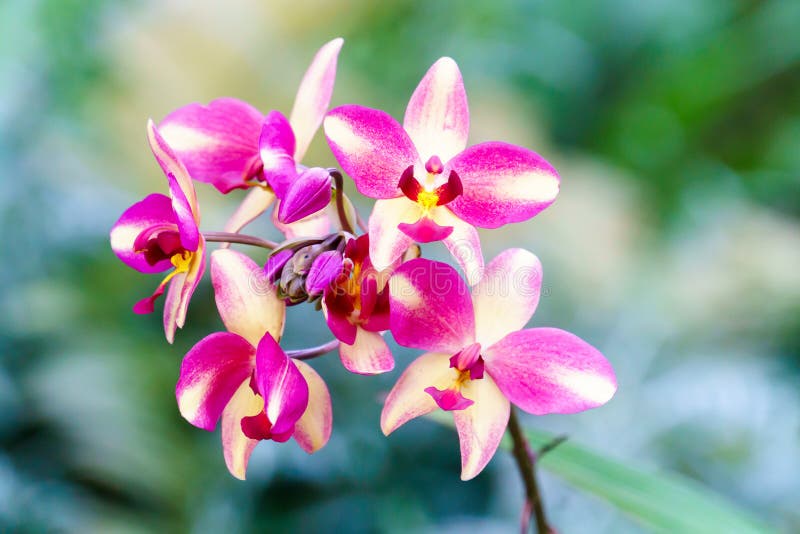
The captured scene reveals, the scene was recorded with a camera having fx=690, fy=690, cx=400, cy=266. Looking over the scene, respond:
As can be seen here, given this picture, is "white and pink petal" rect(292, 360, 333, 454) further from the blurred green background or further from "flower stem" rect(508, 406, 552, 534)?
the blurred green background

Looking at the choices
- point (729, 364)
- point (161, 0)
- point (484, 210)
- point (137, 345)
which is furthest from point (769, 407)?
point (161, 0)

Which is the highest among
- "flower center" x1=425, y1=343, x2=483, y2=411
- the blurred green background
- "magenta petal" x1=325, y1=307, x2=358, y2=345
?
"magenta petal" x1=325, y1=307, x2=358, y2=345

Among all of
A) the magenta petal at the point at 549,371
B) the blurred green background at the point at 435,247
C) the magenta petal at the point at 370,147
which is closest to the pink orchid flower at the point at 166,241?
the magenta petal at the point at 370,147

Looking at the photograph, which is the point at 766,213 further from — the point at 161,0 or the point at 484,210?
the point at 161,0

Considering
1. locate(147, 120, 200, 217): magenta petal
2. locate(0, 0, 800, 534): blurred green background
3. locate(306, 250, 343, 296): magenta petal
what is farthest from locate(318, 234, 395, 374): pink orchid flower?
locate(0, 0, 800, 534): blurred green background

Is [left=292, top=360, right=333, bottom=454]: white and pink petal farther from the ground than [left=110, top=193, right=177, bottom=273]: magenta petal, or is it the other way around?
[left=110, top=193, right=177, bottom=273]: magenta petal

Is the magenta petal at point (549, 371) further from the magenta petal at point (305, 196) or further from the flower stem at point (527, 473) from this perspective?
the magenta petal at point (305, 196)

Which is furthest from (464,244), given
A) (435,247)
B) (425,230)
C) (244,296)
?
(435,247)

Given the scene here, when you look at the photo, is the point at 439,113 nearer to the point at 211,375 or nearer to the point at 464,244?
the point at 464,244
